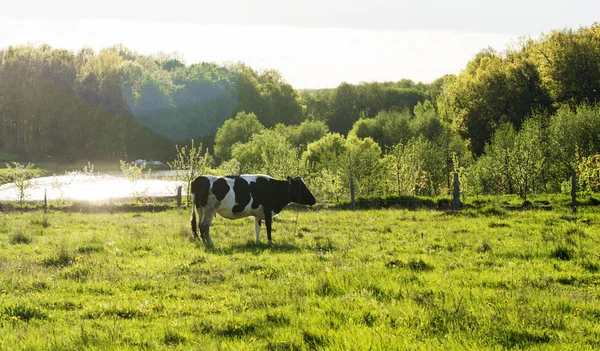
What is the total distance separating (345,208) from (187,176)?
45.6ft

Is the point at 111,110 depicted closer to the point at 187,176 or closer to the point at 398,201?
the point at 187,176

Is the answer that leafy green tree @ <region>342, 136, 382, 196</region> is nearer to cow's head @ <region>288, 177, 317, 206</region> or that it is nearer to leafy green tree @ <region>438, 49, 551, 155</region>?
leafy green tree @ <region>438, 49, 551, 155</region>

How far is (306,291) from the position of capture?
10.6 m

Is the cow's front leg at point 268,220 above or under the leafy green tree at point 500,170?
under

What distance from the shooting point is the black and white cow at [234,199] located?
18406 mm

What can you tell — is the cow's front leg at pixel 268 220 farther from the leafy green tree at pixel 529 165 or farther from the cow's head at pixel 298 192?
the leafy green tree at pixel 529 165

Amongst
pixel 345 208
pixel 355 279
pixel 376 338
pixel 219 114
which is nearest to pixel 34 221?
pixel 345 208

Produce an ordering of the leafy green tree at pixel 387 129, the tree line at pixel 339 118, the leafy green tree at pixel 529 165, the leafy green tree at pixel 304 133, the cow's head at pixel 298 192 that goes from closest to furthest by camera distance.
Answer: the cow's head at pixel 298 192, the leafy green tree at pixel 529 165, the tree line at pixel 339 118, the leafy green tree at pixel 304 133, the leafy green tree at pixel 387 129

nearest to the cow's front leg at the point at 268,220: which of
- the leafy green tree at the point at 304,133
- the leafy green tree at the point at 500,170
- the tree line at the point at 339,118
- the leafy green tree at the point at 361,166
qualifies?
the tree line at the point at 339,118

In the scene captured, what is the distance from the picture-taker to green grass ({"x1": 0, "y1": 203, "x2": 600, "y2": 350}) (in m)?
7.82

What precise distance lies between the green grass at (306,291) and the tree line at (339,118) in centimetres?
2069

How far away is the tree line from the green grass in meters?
20.7

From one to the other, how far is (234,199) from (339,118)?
11637 centimetres

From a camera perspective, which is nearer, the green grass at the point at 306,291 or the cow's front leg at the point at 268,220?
the green grass at the point at 306,291
